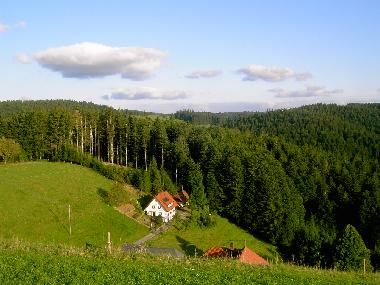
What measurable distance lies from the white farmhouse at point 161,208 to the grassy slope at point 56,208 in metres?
5.66

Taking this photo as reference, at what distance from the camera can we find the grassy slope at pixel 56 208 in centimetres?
5681

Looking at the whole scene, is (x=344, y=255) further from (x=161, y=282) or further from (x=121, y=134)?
(x=121, y=134)

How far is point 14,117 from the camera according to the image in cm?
9581

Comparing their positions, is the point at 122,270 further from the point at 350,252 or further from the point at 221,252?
the point at 350,252

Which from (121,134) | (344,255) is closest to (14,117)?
(121,134)

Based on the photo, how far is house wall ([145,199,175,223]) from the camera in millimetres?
70331

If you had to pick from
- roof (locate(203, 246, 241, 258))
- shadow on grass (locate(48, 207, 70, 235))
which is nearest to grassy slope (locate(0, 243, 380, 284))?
roof (locate(203, 246, 241, 258))

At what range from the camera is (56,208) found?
65.4 meters

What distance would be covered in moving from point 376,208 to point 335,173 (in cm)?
1470

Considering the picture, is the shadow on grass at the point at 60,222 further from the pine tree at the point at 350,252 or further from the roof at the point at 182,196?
the pine tree at the point at 350,252

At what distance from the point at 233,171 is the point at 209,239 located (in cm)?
1937

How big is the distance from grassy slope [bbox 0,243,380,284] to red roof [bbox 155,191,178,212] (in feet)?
152

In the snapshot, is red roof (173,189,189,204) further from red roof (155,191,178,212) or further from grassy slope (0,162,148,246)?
grassy slope (0,162,148,246)

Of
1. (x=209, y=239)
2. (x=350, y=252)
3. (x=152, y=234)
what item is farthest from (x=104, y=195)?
(x=350, y=252)
